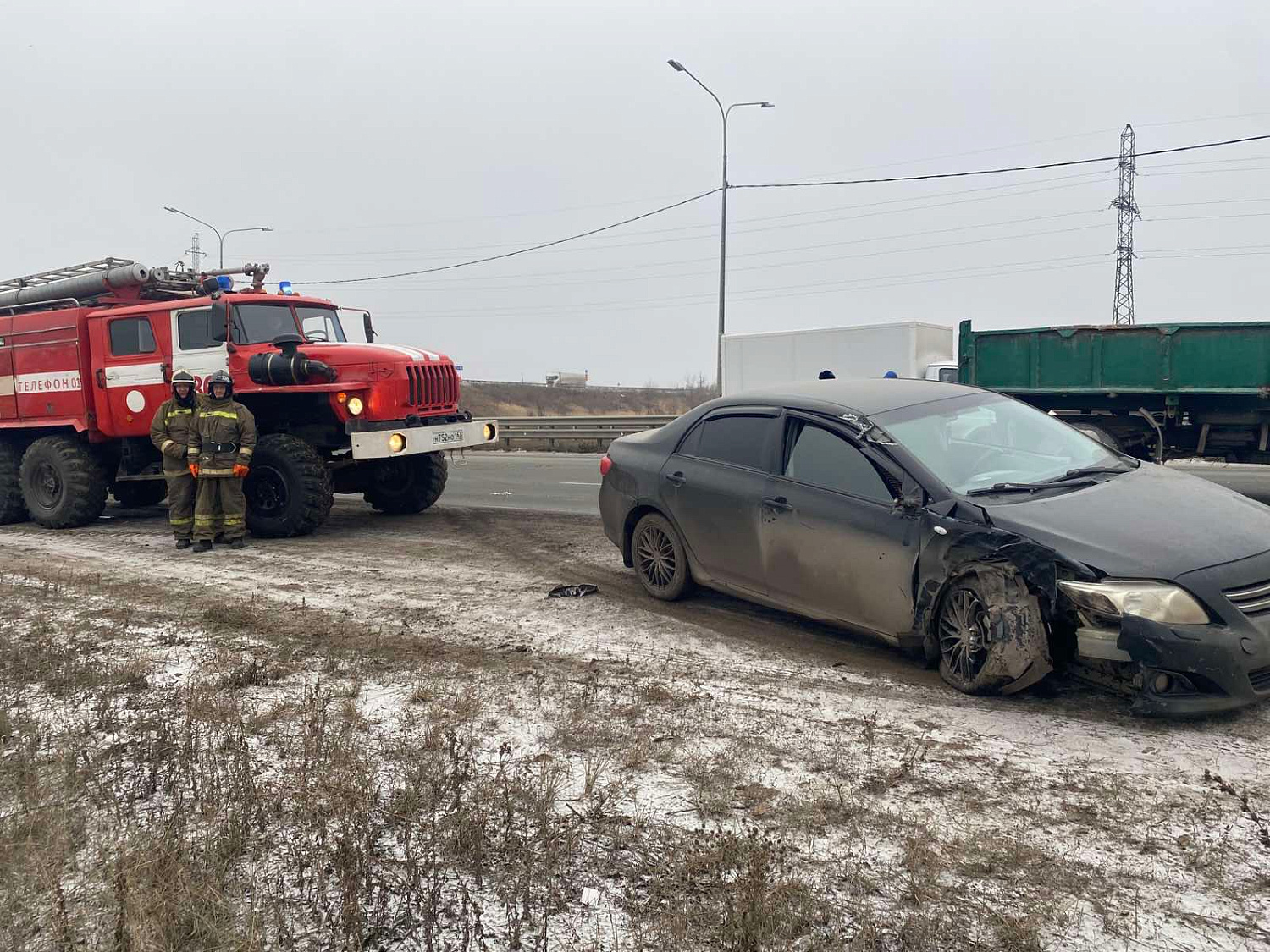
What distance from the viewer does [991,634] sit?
4.55m

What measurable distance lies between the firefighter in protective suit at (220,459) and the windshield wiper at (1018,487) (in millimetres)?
7039

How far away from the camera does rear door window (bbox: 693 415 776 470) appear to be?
19.9 feet

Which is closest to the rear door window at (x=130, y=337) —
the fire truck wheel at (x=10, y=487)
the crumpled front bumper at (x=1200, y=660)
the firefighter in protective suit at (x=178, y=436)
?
the firefighter in protective suit at (x=178, y=436)

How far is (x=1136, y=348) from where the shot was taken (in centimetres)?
1241

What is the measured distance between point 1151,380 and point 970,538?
9.18 metres

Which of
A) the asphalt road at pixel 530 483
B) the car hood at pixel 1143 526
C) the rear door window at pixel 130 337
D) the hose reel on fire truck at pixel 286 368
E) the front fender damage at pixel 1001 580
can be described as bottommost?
the asphalt road at pixel 530 483

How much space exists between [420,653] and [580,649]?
0.93 metres

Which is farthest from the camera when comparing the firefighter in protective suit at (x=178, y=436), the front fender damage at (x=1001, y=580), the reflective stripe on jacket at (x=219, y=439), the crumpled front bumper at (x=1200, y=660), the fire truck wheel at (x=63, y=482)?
the fire truck wheel at (x=63, y=482)

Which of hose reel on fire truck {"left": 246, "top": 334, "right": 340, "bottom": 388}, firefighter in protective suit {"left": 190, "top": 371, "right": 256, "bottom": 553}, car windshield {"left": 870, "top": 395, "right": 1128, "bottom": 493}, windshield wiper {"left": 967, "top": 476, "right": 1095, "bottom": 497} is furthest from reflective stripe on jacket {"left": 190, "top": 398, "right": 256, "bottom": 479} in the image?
windshield wiper {"left": 967, "top": 476, "right": 1095, "bottom": 497}

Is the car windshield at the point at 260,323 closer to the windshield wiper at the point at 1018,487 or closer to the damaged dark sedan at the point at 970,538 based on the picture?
the damaged dark sedan at the point at 970,538

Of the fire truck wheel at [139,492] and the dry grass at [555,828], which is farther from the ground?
the fire truck wheel at [139,492]

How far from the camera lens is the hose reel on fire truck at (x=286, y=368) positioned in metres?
9.94

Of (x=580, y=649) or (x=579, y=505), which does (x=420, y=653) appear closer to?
(x=580, y=649)

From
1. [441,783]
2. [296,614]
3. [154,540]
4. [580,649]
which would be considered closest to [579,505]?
[154,540]
